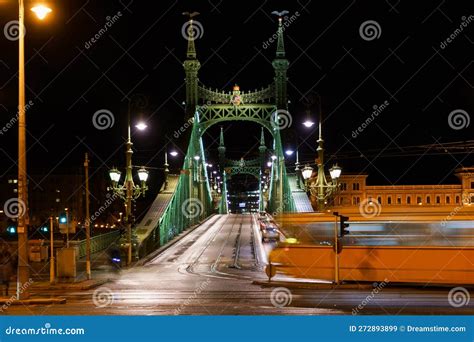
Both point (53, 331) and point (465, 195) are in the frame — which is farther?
point (465, 195)

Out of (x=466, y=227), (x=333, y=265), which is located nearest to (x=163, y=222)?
(x=333, y=265)

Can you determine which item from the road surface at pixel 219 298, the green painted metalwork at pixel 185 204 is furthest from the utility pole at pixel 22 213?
the green painted metalwork at pixel 185 204

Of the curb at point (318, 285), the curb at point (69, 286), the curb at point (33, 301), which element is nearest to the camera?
the curb at point (33, 301)

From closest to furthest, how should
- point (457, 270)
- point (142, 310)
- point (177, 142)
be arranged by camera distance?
point (142, 310), point (457, 270), point (177, 142)

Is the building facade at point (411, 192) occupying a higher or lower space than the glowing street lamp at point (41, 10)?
higher

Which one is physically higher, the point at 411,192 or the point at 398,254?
the point at 411,192

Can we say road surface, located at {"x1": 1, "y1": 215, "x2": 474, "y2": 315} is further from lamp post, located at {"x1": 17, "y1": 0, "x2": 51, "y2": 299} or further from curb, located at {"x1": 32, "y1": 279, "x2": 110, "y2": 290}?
lamp post, located at {"x1": 17, "y1": 0, "x2": 51, "y2": 299}

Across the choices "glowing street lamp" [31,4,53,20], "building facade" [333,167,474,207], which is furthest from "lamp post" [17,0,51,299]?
"building facade" [333,167,474,207]

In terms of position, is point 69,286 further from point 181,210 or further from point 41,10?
Result: point 181,210

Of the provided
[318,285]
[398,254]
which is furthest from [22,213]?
[398,254]

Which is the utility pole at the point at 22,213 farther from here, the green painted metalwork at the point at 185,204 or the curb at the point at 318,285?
the green painted metalwork at the point at 185,204

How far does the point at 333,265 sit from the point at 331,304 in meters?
6.07

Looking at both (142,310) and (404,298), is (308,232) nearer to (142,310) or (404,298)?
(404,298)

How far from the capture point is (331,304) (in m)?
16.6
